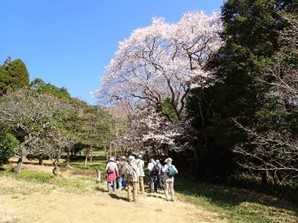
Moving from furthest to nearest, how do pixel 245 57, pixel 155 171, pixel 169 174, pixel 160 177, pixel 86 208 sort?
pixel 245 57
pixel 160 177
pixel 155 171
pixel 169 174
pixel 86 208

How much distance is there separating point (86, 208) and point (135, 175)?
2283 millimetres

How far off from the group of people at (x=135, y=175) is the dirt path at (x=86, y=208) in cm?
40

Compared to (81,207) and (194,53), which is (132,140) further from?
(81,207)

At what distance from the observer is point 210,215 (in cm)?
1345

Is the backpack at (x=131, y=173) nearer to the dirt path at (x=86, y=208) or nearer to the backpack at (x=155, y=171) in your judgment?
the dirt path at (x=86, y=208)

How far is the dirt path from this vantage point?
11273mm

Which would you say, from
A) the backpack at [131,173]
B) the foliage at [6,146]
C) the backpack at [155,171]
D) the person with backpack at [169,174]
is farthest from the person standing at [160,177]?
the foliage at [6,146]

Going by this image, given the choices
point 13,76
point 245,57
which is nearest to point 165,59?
point 245,57

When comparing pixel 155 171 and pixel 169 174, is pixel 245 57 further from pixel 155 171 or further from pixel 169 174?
pixel 169 174

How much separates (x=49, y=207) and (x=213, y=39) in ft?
55.2

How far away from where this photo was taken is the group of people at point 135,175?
13695 millimetres

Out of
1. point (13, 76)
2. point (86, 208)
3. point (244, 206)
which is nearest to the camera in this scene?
point (86, 208)

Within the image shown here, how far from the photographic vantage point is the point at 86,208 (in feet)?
40.4

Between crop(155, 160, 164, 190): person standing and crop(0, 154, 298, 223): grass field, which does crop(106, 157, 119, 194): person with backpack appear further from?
crop(155, 160, 164, 190): person standing
